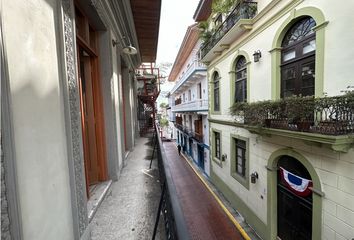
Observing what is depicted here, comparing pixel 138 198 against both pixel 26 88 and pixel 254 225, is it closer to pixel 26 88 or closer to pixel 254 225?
pixel 26 88

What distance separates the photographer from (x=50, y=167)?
1.40 metres

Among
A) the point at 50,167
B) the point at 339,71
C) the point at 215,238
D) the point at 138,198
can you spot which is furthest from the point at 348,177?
the point at 50,167

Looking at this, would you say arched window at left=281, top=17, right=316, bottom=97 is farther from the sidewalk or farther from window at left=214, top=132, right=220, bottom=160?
window at left=214, top=132, right=220, bottom=160

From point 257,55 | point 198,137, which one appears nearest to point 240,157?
point 257,55

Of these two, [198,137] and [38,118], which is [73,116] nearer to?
[38,118]

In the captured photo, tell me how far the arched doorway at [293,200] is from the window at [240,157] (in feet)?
7.00

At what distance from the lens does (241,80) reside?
800 cm

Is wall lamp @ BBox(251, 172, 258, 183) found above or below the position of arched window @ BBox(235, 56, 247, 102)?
below

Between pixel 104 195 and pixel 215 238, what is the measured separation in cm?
535

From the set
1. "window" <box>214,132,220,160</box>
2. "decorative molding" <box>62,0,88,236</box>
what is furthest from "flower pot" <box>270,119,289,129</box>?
"window" <box>214,132,220,160</box>

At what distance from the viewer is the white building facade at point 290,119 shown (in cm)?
376

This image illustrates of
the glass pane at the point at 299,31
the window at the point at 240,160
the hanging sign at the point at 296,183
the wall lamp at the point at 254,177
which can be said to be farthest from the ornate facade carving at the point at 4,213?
the window at the point at 240,160

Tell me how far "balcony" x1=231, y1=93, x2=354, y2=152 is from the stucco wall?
4371 millimetres

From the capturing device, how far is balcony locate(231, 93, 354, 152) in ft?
11.2
